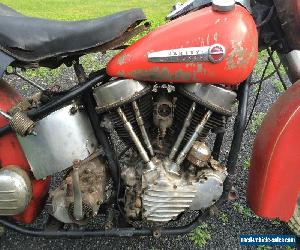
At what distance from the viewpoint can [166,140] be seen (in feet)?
7.36

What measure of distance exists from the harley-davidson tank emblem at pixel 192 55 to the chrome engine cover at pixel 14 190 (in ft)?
2.95

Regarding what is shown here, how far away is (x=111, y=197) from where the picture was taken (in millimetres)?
2318

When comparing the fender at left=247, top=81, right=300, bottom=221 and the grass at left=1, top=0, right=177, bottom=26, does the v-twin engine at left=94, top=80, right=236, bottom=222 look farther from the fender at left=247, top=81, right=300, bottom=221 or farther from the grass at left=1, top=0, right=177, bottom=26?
the grass at left=1, top=0, right=177, bottom=26

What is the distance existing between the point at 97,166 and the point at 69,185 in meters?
0.18

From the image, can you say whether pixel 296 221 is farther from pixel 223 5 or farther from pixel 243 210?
pixel 223 5

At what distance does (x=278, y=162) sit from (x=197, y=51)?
712 mm

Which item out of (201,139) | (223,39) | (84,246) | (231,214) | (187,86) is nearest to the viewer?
(223,39)

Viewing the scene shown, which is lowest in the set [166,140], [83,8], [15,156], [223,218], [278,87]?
[278,87]

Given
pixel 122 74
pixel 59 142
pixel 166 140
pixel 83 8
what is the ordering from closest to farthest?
1. pixel 122 74
2. pixel 59 142
3. pixel 166 140
4. pixel 83 8

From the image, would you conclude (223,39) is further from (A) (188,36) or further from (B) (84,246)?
(B) (84,246)

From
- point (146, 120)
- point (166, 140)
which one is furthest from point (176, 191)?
point (146, 120)

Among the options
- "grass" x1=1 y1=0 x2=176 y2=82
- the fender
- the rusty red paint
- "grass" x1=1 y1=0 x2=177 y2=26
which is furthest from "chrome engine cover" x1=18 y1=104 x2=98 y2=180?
"grass" x1=1 y1=0 x2=177 y2=26

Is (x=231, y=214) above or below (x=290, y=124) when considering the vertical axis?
below

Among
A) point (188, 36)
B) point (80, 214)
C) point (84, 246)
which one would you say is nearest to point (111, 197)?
point (80, 214)
